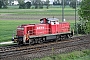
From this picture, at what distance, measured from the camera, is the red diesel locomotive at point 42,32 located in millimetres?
26941

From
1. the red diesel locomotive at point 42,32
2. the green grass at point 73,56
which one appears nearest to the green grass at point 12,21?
the red diesel locomotive at point 42,32

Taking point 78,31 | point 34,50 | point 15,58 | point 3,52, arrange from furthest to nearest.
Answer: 1. point 78,31
2. point 34,50
3. point 3,52
4. point 15,58

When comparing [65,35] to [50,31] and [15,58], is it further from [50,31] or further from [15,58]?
[15,58]

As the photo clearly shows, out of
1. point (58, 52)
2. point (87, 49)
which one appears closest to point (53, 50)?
point (58, 52)

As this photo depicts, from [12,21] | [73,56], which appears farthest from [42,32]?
[12,21]

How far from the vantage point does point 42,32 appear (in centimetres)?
2884

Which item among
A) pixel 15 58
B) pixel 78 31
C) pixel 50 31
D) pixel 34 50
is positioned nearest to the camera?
pixel 15 58

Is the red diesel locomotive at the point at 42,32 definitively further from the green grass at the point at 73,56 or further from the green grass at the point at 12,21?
the green grass at the point at 73,56

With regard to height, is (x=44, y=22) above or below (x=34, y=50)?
above

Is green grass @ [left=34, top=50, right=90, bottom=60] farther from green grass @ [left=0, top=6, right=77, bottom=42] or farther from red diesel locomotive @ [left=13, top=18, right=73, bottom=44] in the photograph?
green grass @ [left=0, top=6, right=77, bottom=42]

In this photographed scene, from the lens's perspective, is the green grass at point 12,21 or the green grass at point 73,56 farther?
the green grass at point 12,21

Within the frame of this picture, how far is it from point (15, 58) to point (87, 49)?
8.10 metres

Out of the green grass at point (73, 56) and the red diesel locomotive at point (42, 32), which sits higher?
the red diesel locomotive at point (42, 32)

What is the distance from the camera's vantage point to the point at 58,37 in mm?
30469
